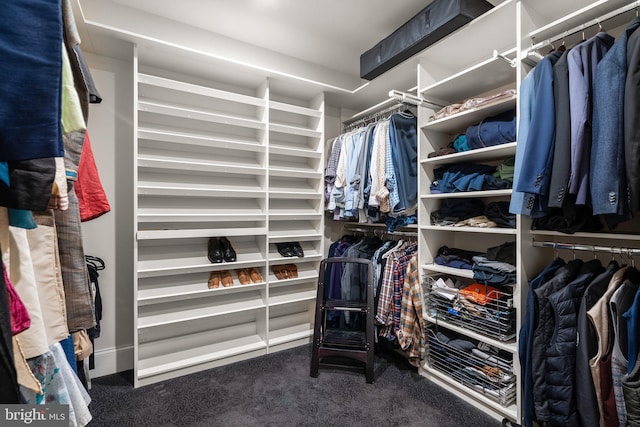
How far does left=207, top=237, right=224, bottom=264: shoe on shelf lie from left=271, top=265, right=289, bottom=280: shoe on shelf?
0.54 metres

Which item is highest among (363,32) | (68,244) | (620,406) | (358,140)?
(363,32)

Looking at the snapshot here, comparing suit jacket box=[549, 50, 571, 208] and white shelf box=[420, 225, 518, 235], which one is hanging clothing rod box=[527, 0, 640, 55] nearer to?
suit jacket box=[549, 50, 571, 208]

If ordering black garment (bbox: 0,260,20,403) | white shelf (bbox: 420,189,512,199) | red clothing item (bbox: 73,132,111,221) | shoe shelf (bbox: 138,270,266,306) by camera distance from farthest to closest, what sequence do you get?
shoe shelf (bbox: 138,270,266,306) < white shelf (bbox: 420,189,512,199) < red clothing item (bbox: 73,132,111,221) < black garment (bbox: 0,260,20,403)

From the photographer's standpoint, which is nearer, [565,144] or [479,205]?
[565,144]

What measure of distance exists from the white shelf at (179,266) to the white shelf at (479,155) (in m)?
1.61

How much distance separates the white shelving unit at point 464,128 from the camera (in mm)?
1739

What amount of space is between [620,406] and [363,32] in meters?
2.71

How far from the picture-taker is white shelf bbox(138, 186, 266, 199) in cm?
214

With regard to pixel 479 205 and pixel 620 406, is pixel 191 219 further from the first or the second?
pixel 620 406

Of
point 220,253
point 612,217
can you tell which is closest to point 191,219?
point 220,253

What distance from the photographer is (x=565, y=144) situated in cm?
132

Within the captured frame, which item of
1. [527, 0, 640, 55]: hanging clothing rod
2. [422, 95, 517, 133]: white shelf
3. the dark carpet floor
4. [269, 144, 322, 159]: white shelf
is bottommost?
the dark carpet floor

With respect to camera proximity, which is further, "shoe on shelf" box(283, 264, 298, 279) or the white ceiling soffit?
"shoe on shelf" box(283, 264, 298, 279)

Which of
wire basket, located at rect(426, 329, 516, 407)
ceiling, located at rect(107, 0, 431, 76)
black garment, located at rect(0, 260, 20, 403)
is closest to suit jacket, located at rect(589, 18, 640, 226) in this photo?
wire basket, located at rect(426, 329, 516, 407)
